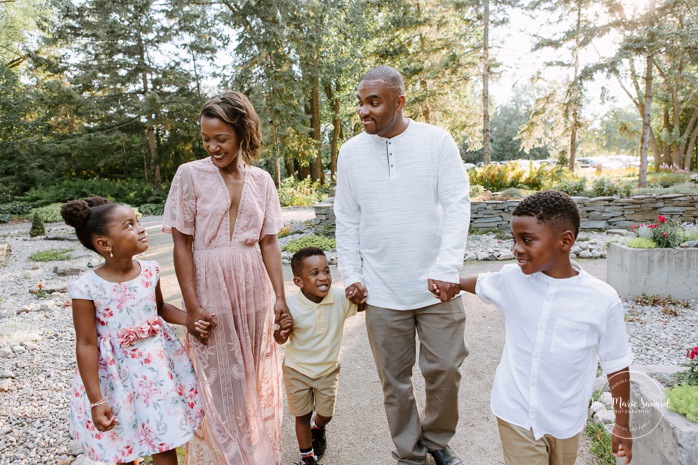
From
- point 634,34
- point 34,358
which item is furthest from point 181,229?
point 634,34

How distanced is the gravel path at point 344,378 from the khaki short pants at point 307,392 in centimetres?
40

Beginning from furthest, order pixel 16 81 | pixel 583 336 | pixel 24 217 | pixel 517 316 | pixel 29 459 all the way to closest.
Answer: pixel 16 81 < pixel 24 217 < pixel 29 459 < pixel 517 316 < pixel 583 336

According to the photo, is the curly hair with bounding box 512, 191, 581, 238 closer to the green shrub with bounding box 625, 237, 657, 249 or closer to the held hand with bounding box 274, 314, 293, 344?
the held hand with bounding box 274, 314, 293, 344

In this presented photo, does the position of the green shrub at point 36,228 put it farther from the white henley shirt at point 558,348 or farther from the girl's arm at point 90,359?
the white henley shirt at point 558,348

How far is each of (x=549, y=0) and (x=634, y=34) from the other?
3181 mm

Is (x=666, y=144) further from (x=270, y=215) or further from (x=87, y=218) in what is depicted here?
(x=87, y=218)

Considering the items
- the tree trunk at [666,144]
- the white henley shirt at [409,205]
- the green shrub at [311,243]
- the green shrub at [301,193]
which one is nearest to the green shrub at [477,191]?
the green shrub at [311,243]

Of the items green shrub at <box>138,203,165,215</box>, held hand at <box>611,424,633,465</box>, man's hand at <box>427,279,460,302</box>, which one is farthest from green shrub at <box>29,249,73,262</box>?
held hand at <box>611,424,633,465</box>

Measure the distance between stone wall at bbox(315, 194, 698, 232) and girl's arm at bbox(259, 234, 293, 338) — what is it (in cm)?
777

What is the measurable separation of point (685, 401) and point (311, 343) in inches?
66.5

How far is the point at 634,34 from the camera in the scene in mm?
10422

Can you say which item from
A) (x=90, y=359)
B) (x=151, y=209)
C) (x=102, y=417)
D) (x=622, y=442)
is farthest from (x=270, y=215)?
(x=151, y=209)

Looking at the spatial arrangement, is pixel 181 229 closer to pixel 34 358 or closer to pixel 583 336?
pixel 583 336

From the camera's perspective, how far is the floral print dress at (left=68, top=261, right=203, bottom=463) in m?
1.89
